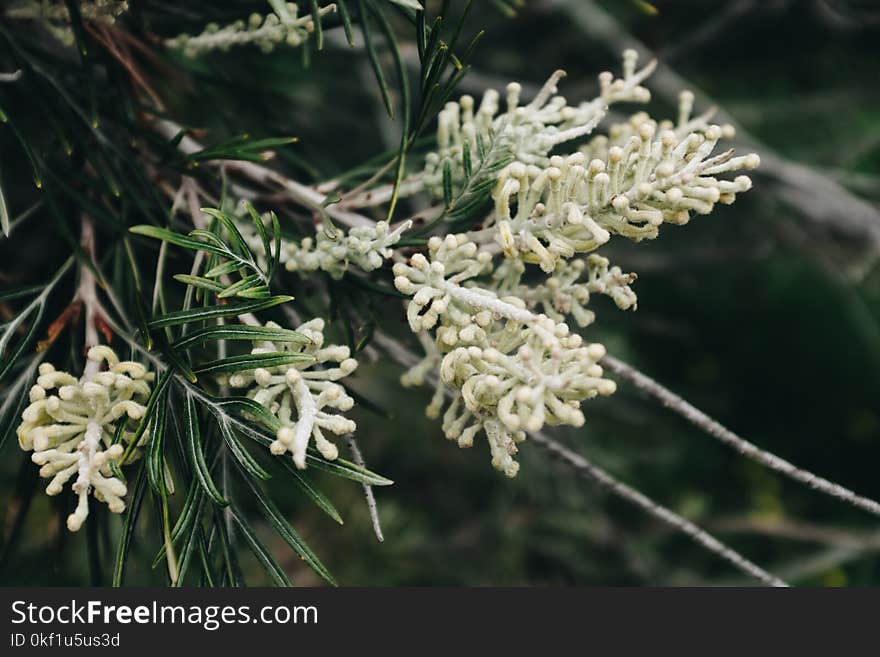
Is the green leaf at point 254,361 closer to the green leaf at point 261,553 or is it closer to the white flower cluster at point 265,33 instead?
the green leaf at point 261,553

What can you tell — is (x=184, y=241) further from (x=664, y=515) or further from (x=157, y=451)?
(x=664, y=515)

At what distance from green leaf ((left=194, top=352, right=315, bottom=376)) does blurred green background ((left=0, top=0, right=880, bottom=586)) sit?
0.90 m

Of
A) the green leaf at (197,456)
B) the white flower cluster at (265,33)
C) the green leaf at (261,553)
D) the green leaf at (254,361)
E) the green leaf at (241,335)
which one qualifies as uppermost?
the white flower cluster at (265,33)

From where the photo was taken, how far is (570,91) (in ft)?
5.25

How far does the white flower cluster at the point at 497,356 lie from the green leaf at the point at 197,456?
0.18m

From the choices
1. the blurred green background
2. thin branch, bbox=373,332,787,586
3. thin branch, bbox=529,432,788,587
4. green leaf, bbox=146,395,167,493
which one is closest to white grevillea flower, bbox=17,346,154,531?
green leaf, bbox=146,395,167,493

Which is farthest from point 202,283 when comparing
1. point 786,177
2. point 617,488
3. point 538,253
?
point 786,177

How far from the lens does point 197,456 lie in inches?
19.7

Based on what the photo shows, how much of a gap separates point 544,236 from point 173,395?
337 millimetres

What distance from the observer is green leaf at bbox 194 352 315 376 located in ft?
1.60

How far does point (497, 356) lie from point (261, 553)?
10.0 inches

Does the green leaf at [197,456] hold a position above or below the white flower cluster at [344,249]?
below

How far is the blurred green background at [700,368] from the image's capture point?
1.46 meters

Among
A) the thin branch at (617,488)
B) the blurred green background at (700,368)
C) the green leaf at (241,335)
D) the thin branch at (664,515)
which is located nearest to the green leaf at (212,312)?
the green leaf at (241,335)
